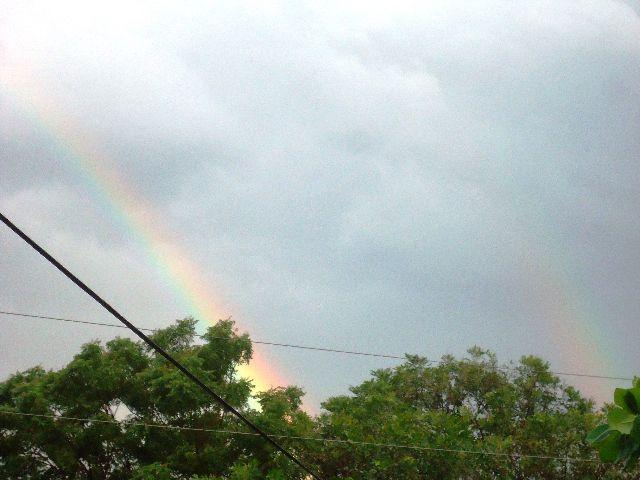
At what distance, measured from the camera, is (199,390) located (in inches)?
832

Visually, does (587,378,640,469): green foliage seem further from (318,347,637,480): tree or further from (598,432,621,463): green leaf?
(318,347,637,480): tree

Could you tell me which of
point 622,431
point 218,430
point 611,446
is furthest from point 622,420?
point 218,430

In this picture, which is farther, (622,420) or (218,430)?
(218,430)

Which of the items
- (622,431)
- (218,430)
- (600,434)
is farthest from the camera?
(218,430)

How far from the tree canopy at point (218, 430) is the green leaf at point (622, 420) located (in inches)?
651

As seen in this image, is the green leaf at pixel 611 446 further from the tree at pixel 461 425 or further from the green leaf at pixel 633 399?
the tree at pixel 461 425

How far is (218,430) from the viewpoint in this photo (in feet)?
65.9

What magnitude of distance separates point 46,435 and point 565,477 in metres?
15.0

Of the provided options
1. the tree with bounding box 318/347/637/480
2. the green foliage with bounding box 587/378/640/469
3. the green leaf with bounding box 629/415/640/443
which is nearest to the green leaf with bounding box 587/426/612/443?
the green foliage with bounding box 587/378/640/469

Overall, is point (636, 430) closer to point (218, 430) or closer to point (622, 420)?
point (622, 420)

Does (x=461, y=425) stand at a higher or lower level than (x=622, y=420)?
higher

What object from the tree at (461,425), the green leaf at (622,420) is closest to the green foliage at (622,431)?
the green leaf at (622,420)

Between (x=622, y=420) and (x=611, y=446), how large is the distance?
0.74ft

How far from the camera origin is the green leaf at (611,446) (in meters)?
3.51
